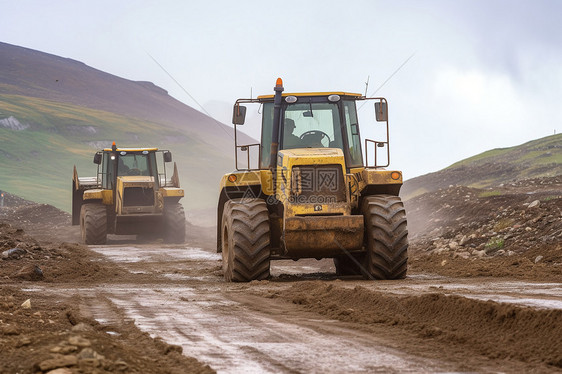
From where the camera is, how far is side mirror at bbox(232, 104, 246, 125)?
13.2 metres

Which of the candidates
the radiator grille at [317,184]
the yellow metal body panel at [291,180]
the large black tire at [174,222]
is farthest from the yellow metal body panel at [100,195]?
the radiator grille at [317,184]

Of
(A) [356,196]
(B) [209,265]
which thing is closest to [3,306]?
(A) [356,196]

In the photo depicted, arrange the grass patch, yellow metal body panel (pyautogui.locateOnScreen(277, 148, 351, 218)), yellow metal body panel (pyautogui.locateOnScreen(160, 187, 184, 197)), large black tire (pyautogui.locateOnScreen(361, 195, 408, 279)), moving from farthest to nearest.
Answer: yellow metal body panel (pyautogui.locateOnScreen(160, 187, 184, 197)), the grass patch, yellow metal body panel (pyautogui.locateOnScreen(277, 148, 351, 218)), large black tire (pyautogui.locateOnScreen(361, 195, 408, 279))

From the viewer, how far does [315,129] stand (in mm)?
13844

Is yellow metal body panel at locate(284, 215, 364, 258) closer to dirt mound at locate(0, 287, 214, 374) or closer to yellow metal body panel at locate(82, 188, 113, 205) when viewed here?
dirt mound at locate(0, 287, 214, 374)

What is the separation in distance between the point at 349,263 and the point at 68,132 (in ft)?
370

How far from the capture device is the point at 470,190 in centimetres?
2772

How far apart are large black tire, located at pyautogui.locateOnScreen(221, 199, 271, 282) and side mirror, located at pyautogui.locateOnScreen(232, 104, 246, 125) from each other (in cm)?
138

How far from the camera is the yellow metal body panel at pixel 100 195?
2766cm

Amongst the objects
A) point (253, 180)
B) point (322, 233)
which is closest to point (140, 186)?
point (253, 180)

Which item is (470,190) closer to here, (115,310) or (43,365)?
(115,310)

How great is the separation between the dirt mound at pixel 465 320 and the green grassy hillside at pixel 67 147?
60.2 metres

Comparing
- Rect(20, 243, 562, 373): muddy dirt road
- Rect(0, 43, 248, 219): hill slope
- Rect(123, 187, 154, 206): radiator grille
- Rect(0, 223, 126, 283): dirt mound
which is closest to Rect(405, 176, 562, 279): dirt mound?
Rect(20, 243, 562, 373): muddy dirt road

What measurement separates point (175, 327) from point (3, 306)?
222 cm
